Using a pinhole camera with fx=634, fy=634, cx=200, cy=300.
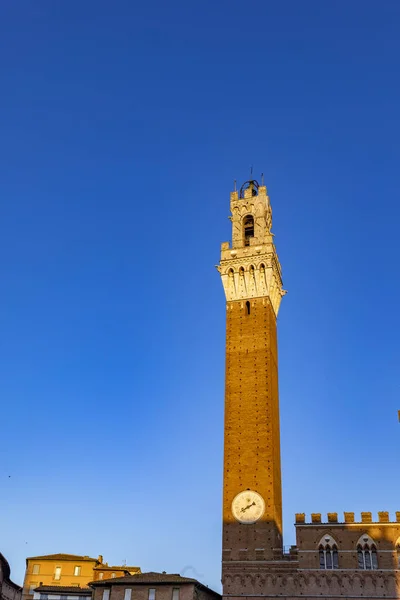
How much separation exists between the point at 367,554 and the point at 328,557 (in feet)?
7.64

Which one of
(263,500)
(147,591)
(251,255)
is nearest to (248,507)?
(263,500)

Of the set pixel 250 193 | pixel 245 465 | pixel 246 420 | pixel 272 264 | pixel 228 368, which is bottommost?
pixel 245 465

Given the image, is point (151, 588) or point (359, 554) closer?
point (359, 554)

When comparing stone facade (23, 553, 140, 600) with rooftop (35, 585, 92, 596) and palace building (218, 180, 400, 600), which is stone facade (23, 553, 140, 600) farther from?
palace building (218, 180, 400, 600)

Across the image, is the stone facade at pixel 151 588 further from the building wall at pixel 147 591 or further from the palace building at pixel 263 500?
the palace building at pixel 263 500

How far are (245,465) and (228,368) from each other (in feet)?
24.7

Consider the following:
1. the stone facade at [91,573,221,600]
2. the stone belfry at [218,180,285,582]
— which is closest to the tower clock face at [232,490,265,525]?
the stone belfry at [218,180,285,582]

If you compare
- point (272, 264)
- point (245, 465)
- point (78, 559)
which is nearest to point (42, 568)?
point (78, 559)

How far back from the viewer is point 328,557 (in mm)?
38531

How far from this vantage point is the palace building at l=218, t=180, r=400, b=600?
37844 mm

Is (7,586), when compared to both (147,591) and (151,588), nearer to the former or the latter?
(147,591)

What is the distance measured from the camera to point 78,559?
5481 cm

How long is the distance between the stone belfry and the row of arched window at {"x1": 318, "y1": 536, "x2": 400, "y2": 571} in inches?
116

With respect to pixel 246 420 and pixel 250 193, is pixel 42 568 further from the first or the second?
pixel 250 193
